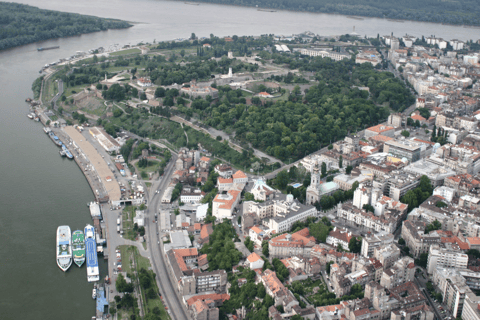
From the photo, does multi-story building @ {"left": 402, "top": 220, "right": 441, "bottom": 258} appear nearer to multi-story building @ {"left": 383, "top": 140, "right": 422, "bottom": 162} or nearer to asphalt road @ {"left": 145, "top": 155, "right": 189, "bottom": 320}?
multi-story building @ {"left": 383, "top": 140, "right": 422, "bottom": 162}

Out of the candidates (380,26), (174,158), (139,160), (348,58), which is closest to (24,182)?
(139,160)

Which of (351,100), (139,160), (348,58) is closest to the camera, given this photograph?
(139,160)

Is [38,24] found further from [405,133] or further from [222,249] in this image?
[222,249]

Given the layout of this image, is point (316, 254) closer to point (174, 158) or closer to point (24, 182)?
point (174, 158)

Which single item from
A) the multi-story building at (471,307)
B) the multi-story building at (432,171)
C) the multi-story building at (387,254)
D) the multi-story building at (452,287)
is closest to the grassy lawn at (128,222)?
the multi-story building at (387,254)

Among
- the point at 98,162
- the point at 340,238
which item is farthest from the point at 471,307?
the point at 98,162

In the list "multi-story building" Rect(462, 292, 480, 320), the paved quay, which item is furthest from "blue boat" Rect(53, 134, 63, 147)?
"multi-story building" Rect(462, 292, 480, 320)
